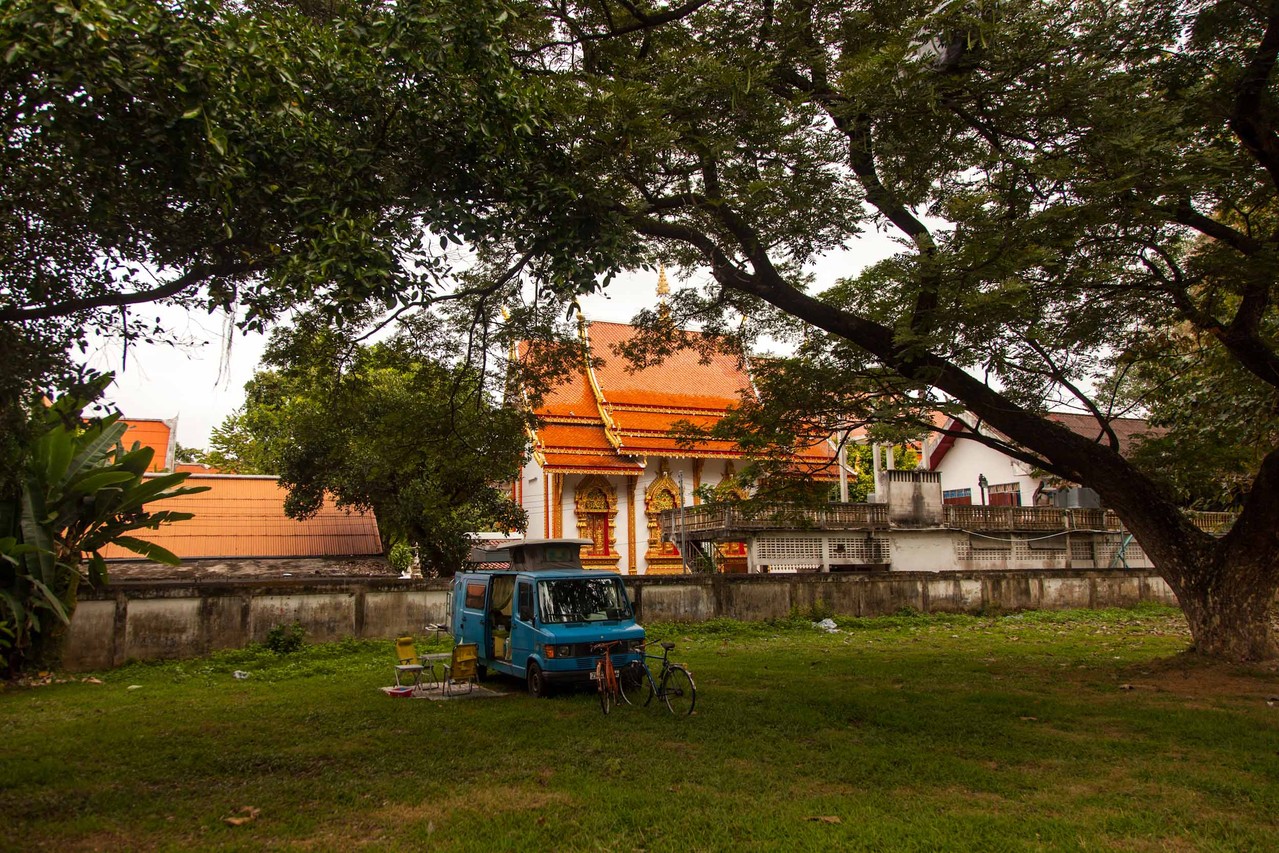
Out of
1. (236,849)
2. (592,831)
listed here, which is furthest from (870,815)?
(236,849)

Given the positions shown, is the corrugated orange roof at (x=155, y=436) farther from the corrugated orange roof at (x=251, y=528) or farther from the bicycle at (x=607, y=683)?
the bicycle at (x=607, y=683)

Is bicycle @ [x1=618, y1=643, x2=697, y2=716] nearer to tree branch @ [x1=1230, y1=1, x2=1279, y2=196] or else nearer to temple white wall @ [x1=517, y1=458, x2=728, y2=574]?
tree branch @ [x1=1230, y1=1, x2=1279, y2=196]

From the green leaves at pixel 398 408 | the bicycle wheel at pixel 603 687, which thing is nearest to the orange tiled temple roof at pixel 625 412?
the green leaves at pixel 398 408

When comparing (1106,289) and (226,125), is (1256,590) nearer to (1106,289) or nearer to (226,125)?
(1106,289)

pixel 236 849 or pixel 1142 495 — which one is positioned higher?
pixel 1142 495

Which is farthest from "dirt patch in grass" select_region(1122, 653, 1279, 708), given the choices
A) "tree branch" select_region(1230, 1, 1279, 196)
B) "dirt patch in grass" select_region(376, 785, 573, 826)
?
"dirt patch in grass" select_region(376, 785, 573, 826)

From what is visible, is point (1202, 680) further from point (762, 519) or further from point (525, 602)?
point (762, 519)

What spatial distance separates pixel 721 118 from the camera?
888 cm

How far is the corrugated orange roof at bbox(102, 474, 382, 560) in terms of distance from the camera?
67.8ft

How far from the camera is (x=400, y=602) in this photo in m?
15.7

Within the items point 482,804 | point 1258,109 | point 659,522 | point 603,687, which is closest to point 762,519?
point 659,522

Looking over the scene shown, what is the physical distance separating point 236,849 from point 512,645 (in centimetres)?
616

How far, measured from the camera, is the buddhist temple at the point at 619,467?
27.8 meters

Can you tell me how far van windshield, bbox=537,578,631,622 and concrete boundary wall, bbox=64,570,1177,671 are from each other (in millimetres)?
5780
